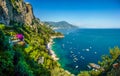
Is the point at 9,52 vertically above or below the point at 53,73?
above

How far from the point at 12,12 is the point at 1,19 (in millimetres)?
29517

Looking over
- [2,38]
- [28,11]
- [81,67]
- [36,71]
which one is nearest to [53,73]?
[36,71]

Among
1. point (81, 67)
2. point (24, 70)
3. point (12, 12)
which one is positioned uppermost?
point (12, 12)

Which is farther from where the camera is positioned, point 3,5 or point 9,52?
point 3,5

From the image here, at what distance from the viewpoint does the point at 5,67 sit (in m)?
28.2

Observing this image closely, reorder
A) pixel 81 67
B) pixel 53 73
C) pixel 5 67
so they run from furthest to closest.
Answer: pixel 81 67 → pixel 53 73 → pixel 5 67

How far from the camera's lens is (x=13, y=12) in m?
128

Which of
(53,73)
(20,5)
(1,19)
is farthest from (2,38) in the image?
(20,5)

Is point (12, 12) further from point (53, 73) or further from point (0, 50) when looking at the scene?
point (0, 50)

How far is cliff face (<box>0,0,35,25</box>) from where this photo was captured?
99625 mm

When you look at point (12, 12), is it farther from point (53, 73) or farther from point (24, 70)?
point (24, 70)

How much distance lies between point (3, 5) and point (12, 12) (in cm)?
2656

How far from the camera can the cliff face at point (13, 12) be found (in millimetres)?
99625

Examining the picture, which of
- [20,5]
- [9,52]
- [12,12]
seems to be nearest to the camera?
[9,52]
